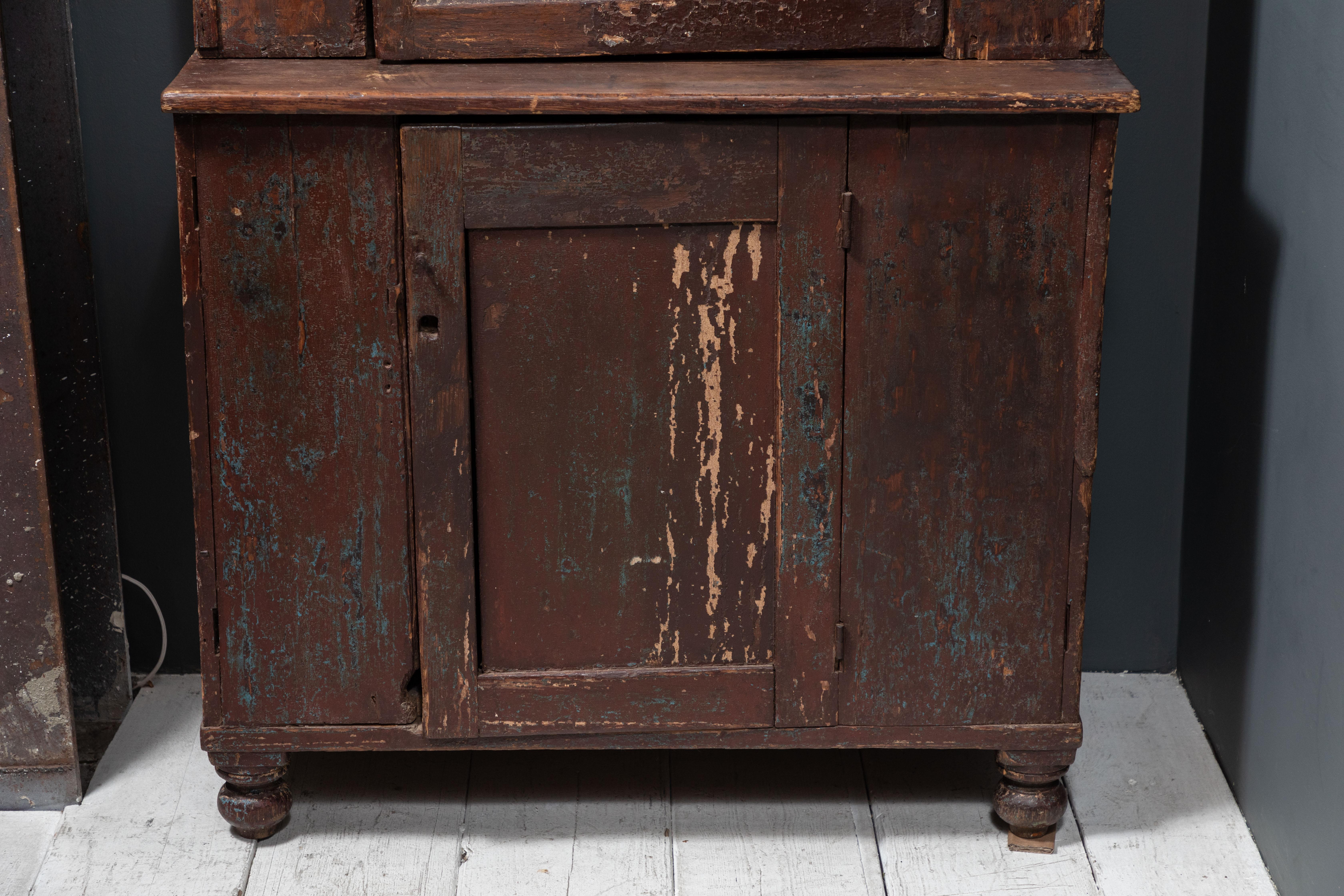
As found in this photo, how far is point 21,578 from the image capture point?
7.05 feet

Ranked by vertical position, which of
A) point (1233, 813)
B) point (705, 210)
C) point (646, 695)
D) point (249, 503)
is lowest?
point (1233, 813)

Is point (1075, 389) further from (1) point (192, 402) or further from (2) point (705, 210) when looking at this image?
(1) point (192, 402)

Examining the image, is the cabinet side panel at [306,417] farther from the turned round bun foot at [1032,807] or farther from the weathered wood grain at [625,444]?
the turned round bun foot at [1032,807]

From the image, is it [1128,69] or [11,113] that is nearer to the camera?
[11,113]

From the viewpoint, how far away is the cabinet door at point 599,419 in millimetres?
1805

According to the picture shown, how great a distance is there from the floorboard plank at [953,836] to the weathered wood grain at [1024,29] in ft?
3.68

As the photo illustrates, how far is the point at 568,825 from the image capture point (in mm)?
2176

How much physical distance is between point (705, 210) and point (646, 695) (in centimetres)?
68

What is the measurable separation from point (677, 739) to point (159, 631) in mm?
1129

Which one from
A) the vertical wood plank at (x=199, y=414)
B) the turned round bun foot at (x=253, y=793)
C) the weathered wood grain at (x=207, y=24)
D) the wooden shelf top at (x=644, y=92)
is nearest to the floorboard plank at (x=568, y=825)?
the turned round bun foot at (x=253, y=793)

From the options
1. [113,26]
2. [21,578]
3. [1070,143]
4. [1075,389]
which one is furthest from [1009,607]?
[113,26]

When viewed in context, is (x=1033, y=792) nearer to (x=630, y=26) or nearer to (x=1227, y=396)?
(x=1227, y=396)

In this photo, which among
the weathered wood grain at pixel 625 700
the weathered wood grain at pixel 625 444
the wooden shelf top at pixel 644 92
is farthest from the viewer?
the weathered wood grain at pixel 625 700

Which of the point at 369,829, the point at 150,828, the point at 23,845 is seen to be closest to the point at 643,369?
the point at 369,829
